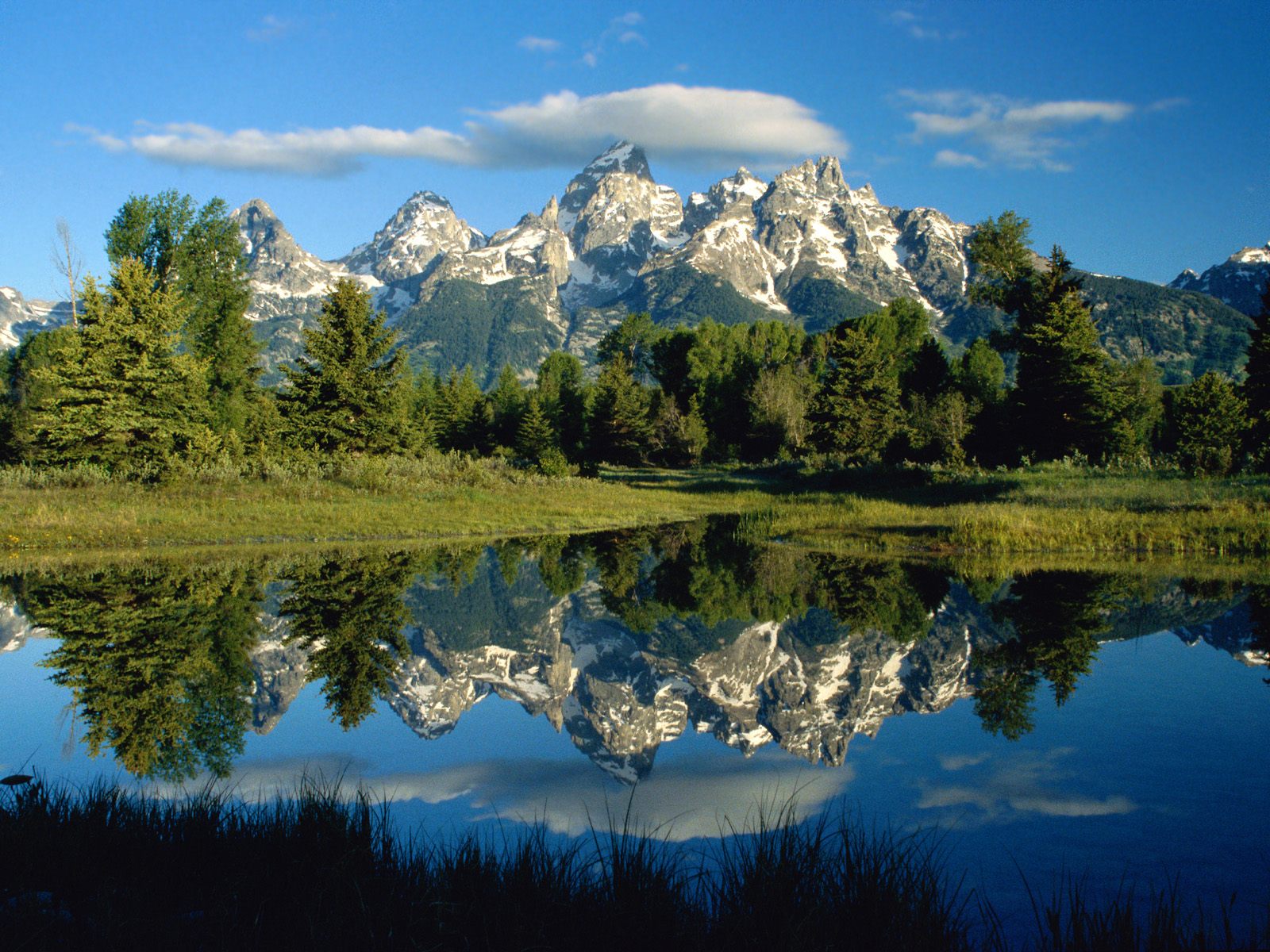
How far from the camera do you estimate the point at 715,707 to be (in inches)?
341

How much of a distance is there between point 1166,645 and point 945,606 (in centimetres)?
335

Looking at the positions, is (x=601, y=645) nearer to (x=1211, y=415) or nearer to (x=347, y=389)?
(x=347, y=389)

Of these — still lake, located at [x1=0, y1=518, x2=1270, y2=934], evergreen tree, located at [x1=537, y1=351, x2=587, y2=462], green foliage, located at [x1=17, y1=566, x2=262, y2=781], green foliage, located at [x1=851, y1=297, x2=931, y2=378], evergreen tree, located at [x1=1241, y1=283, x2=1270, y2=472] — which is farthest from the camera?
evergreen tree, located at [x1=537, y1=351, x2=587, y2=462]

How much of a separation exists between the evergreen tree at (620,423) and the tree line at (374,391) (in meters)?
1.13

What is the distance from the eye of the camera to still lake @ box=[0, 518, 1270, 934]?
5.78 metres

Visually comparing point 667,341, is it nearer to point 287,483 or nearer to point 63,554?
point 287,483

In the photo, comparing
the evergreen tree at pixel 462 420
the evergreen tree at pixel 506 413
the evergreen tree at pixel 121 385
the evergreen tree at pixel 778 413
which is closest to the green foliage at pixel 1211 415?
the evergreen tree at pixel 778 413

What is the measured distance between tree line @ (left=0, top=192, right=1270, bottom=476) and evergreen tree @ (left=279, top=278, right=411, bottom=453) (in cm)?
9

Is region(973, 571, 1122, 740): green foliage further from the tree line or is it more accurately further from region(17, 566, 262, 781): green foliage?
the tree line

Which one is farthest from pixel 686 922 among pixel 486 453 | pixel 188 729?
pixel 486 453

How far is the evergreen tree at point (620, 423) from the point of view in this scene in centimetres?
8088

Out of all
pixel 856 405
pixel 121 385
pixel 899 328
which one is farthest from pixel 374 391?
pixel 899 328

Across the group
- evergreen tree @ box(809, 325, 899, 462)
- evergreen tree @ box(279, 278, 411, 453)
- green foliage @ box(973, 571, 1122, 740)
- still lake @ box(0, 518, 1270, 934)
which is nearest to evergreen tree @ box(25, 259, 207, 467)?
evergreen tree @ box(279, 278, 411, 453)

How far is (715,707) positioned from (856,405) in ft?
154
